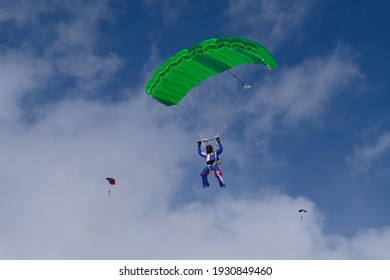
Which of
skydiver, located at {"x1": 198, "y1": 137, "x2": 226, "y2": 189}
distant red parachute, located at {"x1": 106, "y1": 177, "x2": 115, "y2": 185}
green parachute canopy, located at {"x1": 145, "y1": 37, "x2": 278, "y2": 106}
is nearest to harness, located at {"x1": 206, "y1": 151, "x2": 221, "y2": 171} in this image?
skydiver, located at {"x1": 198, "y1": 137, "x2": 226, "y2": 189}

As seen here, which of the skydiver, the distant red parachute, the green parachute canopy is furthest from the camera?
the distant red parachute

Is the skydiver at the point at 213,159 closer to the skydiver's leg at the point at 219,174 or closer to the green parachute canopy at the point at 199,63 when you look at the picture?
the skydiver's leg at the point at 219,174

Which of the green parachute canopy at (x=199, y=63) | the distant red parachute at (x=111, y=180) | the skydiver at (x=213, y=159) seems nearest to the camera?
the green parachute canopy at (x=199, y=63)

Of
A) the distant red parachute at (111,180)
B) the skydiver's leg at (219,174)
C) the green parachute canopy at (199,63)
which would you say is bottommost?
the skydiver's leg at (219,174)

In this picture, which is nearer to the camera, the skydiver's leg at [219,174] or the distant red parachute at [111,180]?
the skydiver's leg at [219,174]

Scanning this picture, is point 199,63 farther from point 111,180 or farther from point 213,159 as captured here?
point 111,180

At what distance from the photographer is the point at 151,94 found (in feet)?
87.6

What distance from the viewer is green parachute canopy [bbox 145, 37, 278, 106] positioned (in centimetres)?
2530

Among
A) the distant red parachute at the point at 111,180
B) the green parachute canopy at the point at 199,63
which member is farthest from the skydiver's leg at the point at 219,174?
the distant red parachute at the point at 111,180

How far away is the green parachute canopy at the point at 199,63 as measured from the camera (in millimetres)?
25297

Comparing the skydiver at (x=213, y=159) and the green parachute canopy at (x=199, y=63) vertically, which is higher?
the green parachute canopy at (x=199, y=63)

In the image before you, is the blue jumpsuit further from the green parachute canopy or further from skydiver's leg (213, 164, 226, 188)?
the green parachute canopy
